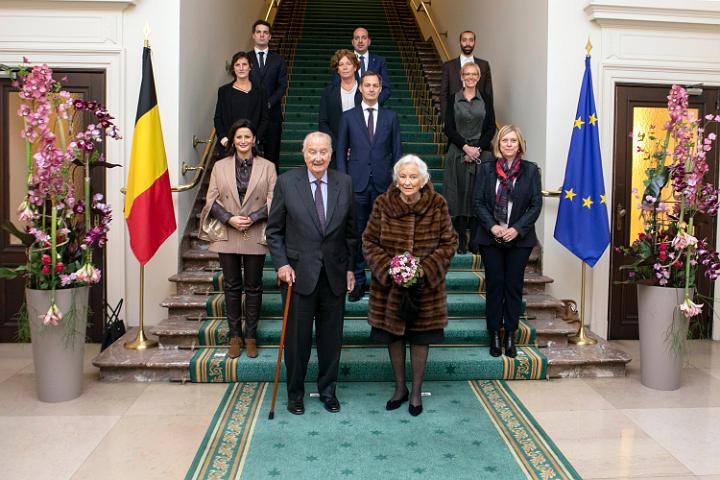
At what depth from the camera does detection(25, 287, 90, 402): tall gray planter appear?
4430mm

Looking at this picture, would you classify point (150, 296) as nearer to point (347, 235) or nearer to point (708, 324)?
point (347, 235)

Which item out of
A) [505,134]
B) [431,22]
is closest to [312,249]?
[505,134]

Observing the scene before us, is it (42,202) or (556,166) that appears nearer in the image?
(42,202)

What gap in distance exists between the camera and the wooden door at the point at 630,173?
20.5 ft

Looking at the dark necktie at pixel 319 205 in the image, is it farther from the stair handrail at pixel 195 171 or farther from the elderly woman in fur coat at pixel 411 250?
the stair handrail at pixel 195 171

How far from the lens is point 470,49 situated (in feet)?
21.4

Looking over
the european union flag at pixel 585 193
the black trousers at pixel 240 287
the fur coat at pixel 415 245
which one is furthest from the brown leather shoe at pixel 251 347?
the european union flag at pixel 585 193

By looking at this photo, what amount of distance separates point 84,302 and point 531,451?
313 centimetres

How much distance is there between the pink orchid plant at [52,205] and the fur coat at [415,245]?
78.1 inches

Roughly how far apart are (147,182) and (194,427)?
83.0 inches

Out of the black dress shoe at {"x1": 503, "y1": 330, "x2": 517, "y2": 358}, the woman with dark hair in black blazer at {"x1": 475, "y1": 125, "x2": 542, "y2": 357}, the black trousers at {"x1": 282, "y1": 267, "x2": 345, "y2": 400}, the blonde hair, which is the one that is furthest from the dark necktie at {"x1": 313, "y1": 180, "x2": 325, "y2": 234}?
the black dress shoe at {"x1": 503, "y1": 330, "x2": 517, "y2": 358}

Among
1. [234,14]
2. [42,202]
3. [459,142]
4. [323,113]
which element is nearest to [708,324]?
[459,142]

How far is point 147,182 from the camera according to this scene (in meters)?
5.19

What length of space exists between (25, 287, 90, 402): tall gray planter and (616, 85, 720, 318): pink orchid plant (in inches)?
162
